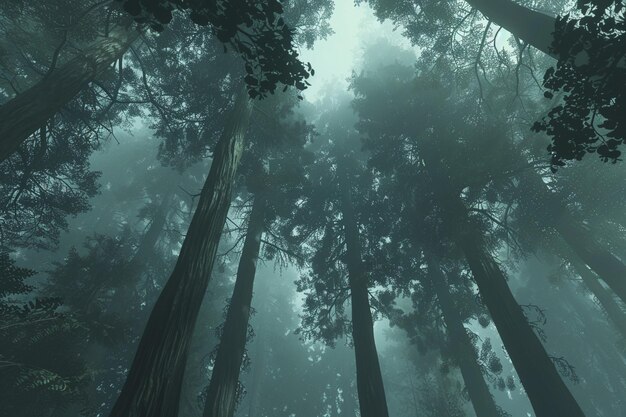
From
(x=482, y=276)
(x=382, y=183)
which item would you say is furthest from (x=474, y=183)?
(x=382, y=183)

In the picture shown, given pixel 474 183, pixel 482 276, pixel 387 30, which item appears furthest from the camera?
pixel 387 30

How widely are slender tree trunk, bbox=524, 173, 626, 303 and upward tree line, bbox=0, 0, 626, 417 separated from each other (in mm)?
61

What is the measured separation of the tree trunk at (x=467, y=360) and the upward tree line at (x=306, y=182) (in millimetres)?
65

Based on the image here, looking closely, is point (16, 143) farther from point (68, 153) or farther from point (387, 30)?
point (387, 30)

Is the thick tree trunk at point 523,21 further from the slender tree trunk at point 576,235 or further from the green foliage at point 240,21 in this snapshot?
the slender tree trunk at point 576,235

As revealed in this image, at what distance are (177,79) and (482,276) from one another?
1063cm

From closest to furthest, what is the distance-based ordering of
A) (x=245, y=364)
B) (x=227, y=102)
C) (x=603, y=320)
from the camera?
(x=227, y=102)
(x=245, y=364)
(x=603, y=320)

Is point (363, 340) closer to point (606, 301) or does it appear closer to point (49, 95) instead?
point (49, 95)

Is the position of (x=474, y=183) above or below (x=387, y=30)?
below

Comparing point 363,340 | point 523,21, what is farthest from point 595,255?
point 523,21

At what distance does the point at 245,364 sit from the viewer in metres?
10.6

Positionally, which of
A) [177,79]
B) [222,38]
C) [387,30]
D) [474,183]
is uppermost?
[387,30]

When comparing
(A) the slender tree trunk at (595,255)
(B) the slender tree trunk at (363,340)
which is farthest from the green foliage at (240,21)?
(A) the slender tree trunk at (595,255)

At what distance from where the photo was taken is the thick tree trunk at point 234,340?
734 centimetres
